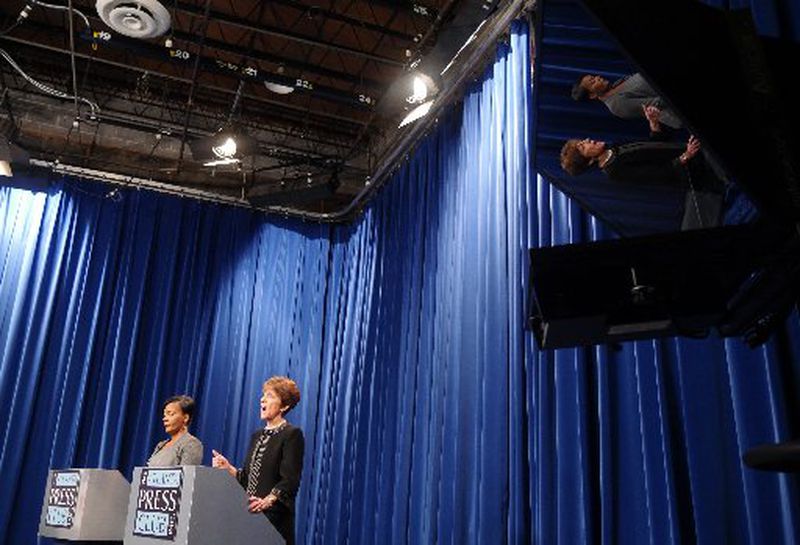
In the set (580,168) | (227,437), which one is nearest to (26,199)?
(227,437)

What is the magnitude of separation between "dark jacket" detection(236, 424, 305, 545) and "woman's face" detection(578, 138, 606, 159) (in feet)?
7.52

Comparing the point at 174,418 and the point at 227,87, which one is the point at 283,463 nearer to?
the point at 174,418

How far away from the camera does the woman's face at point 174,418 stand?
→ 14.8ft

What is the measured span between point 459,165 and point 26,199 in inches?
Answer: 192

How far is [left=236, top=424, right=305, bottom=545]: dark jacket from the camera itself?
3.47 m

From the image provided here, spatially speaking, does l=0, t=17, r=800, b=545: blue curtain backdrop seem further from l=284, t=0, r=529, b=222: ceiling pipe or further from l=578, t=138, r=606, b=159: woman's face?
l=578, t=138, r=606, b=159: woman's face

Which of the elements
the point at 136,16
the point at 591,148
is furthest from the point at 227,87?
the point at 591,148

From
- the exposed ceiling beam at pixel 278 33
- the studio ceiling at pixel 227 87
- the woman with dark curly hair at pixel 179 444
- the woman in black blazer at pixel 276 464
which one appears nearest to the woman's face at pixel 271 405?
the woman in black blazer at pixel 276 464

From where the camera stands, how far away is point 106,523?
12.9 ft

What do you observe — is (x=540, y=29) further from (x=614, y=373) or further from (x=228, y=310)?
(x=228, y=310)

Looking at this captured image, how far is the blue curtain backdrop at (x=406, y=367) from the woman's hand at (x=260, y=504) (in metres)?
1.25

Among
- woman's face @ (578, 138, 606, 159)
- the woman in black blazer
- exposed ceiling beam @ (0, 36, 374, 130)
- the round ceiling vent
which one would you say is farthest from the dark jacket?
exposed ceiling beam @ (0, 36, 374, 130)

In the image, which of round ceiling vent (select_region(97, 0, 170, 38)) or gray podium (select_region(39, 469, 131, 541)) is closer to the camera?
gray podium (select_region(39, 469, 131, 541))

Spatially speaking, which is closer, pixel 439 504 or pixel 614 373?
pixel 614 373
